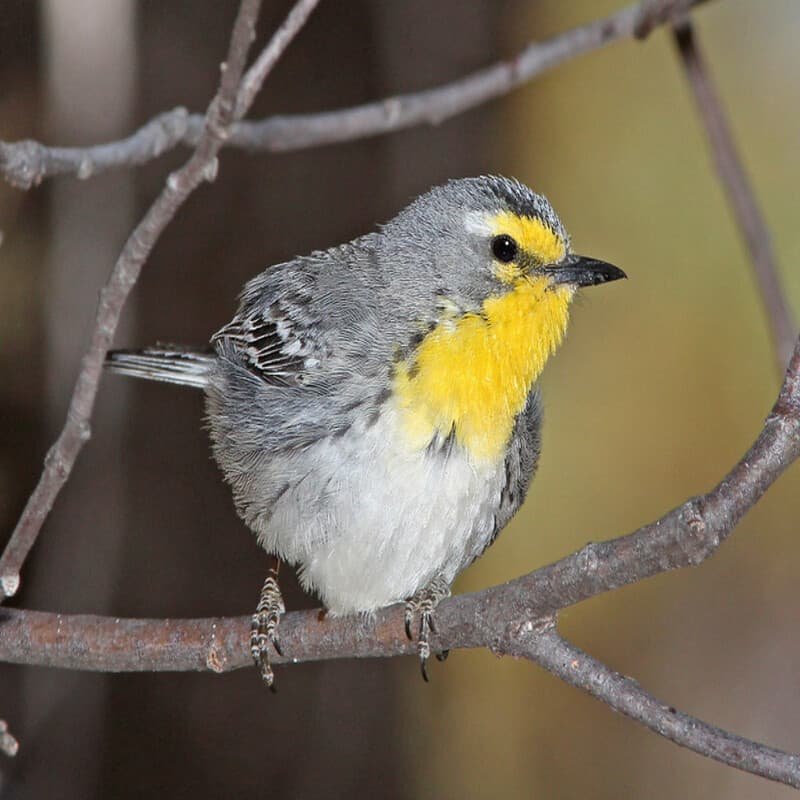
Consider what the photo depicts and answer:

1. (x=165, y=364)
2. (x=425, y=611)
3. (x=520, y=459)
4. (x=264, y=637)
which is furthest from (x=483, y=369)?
(x=165, y=364)

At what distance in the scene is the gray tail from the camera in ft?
14.6

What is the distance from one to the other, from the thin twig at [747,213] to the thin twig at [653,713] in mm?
1446

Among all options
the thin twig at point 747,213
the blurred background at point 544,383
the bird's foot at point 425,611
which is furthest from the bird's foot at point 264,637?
the blurred background at point 544,383

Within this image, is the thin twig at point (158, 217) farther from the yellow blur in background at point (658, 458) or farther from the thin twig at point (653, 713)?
the yellow blur in background at point (658, 458)

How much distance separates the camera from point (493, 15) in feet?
23.4

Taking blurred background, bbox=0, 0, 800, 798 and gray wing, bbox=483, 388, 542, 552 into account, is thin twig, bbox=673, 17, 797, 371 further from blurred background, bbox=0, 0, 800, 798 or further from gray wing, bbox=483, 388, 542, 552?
blurred background, bbox=0, 0, 800, 798

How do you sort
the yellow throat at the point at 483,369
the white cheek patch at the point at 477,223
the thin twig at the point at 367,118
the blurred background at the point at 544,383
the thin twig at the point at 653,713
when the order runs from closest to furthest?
1. the thin twig at the point at 653,713
2. the thin twig at the point at 367,118
3. the yellow throat at the point at 483,369
4. the white cheek patch at the point at 477,223
5. the blurred background at the point at 544,383

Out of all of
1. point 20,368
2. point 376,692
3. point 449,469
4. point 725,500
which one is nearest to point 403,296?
point 449,469

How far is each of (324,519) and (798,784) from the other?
62.5 inches

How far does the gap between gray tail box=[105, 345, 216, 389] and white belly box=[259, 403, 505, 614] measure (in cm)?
93

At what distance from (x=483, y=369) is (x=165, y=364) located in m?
1.50

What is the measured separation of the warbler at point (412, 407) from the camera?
352cm

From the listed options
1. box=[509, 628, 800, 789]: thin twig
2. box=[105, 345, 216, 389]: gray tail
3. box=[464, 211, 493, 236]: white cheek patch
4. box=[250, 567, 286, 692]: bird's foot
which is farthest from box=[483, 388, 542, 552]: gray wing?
box=[105, 345, 216, 389]: gray tail

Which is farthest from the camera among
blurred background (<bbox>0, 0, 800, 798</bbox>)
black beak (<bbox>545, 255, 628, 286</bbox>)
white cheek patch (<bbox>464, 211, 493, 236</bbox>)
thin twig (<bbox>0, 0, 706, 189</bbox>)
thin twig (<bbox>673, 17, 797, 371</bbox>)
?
blurred background (<bbox>0, 0, 800, 798</bbox>)
